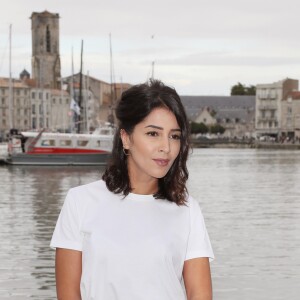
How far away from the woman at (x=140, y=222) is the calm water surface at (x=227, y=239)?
744cm

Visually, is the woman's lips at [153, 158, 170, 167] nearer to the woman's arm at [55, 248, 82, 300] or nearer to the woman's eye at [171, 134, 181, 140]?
the woman's eye at [171, 134, 181, 140]

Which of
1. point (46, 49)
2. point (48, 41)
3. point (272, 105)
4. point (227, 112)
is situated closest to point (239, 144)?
point (272, 105)

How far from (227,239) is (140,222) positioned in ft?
44.7

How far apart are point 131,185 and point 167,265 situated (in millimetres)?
304

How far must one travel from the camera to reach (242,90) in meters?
189

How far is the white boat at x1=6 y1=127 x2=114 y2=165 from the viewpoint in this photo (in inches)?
2168

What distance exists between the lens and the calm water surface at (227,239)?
1082 centimetres

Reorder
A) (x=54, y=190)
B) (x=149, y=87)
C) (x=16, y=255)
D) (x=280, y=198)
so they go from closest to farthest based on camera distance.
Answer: (x=149, y=87)
(x=16, y=255)
(x=280, y=198)
(x=54, y=190)

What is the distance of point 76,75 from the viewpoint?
175125 millimetres

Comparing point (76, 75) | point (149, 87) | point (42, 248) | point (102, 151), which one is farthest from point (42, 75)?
point (149, 87)

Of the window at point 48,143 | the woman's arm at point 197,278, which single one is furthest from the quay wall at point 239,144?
the woman's arm at point 197,278

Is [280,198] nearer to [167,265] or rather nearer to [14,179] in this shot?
[14,179]

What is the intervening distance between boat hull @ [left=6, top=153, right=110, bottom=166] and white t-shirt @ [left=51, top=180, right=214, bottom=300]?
52.6 meters

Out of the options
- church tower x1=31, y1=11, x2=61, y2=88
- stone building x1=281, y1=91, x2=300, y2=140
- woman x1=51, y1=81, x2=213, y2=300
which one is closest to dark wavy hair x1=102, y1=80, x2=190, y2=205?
woman x1=51, y1=81, x2=213, y2=300
